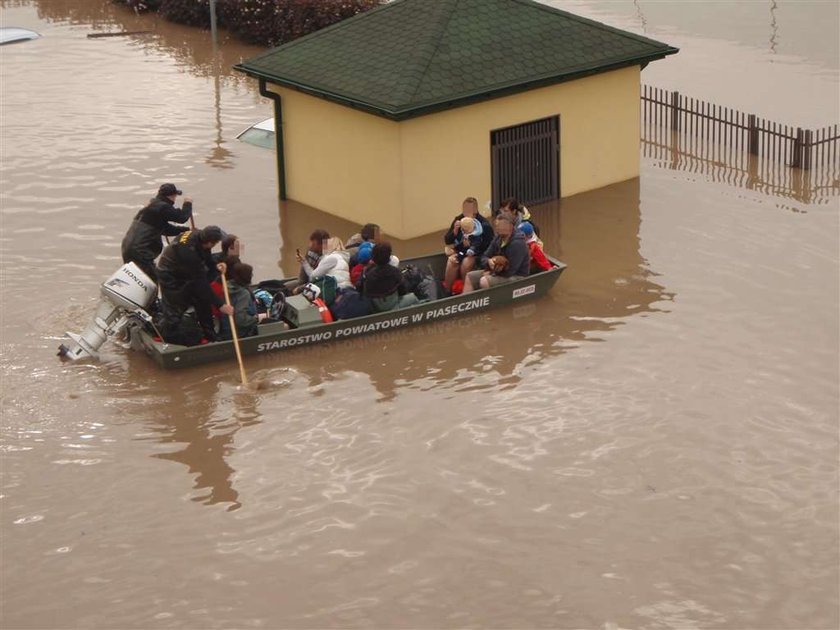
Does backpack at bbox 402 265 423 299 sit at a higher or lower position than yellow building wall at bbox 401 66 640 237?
lower

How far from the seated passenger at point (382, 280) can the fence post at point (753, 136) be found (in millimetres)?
10979

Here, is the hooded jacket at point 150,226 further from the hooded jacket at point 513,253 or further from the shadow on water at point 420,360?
the hooded jacket at point 513,253

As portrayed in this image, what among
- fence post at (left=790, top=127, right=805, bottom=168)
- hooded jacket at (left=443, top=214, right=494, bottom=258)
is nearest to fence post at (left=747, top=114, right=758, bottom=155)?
fence post at (left=790, top=127, right=805, bottom=168)

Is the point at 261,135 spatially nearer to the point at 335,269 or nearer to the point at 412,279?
the point at 412,279

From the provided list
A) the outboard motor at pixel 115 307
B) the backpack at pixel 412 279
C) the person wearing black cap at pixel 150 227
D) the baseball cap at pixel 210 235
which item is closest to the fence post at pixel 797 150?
the backpack at pixel 412 279

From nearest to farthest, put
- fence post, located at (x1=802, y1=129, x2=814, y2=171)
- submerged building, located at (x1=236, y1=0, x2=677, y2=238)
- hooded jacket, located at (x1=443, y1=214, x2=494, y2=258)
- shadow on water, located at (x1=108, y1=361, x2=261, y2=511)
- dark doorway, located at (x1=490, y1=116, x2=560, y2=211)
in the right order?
1. shadow on water, located at (x1=108, y1=361, x2=261, y2=511)
2. hooded jacket, located at (x1=443, y1=214, x2=494, y2=258)
3. submerged building, located at (x1=236, y1=0, x2=677, y2=238)
4. dark doorway, located at (x1=490, y1=116, x2=560, y2=211)
5. fence post, located at (x1=802, y1=129, x2=814, y2=171)

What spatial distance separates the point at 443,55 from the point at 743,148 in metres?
7.80

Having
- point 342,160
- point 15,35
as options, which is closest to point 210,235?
point 342,160

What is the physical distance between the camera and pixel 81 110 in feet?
103

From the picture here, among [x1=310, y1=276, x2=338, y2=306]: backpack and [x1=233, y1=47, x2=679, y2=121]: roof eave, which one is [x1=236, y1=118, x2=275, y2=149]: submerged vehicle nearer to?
[x1=233, y1=47, x2=679, y2=121]: roof eave

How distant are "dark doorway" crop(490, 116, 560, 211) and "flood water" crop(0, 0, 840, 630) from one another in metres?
0.45

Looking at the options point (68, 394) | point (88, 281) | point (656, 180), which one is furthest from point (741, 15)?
point (68, 394)

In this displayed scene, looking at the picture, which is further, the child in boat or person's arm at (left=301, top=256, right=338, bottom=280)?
the child in boat

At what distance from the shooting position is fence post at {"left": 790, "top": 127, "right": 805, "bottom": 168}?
2648 cm
